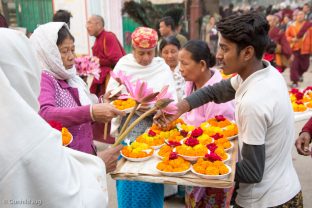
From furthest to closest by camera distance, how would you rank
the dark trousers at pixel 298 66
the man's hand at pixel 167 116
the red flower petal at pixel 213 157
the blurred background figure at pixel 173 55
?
1. the dark trousers at pixel 298 66
2. the blurred background figure at pixel 173 55
3. the man's hand at pixel 167 116
4. the red flower petal at pixel 213 157

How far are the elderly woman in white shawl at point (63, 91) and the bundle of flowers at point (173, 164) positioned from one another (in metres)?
0.39

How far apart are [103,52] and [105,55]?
3.3 inches

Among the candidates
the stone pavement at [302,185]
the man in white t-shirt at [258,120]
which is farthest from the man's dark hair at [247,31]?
the stone pavement at [302,185]

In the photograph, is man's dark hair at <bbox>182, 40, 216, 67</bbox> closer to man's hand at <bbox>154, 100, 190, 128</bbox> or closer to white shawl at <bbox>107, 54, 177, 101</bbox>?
man's hand at <bbox>154, 100, 190, 128</bbox>

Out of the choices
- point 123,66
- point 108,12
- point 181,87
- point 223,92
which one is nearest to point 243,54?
point 223,92

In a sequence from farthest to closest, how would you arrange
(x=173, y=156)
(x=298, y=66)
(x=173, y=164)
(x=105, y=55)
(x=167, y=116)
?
(x=298, y=66) < (x=105, y=55) < (x=167, y=116) < (x=173, y=156) < (x=173, y=164)

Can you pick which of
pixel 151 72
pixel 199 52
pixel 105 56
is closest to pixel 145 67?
pixel 151 72

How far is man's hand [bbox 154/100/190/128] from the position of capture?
252 centimetres

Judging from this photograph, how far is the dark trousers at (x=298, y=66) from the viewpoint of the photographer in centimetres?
885

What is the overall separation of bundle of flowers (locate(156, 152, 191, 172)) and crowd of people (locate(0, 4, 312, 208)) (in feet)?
0.99

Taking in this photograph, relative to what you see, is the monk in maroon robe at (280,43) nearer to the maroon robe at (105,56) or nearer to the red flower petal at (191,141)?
the maroon robe at (105,56)

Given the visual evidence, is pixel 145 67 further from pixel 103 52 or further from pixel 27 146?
pixel 27 146

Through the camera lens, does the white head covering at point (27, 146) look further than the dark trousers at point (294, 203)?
No

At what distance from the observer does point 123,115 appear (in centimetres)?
212
